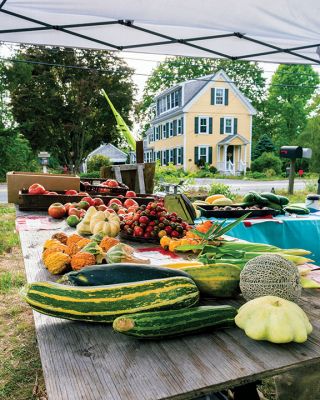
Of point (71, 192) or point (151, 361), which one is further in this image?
point (71, 192)

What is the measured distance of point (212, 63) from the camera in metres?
41.3

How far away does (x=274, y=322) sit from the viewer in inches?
43.7

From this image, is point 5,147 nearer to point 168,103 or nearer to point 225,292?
point 168,103

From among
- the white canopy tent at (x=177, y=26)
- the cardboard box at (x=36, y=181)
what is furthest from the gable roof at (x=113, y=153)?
the cardboard box at (x=36, y=181)

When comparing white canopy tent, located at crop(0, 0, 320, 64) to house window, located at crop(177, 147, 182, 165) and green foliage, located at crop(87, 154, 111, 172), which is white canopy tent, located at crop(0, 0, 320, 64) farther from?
house window, located at crop(177, 147, 182, 165)

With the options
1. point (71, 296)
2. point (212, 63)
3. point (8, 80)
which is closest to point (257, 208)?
point (71, 296)

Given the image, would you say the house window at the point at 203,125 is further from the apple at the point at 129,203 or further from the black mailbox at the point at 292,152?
the apple at the point at 129,203

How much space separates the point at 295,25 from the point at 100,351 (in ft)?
14.4

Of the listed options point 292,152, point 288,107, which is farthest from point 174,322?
point 288,107

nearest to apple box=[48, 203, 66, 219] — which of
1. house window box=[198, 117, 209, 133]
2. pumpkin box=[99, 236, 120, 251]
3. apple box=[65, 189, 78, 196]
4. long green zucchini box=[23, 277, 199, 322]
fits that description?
apple box=[65, 189, 78, 196]

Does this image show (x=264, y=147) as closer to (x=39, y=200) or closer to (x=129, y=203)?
(x=129, y=203)

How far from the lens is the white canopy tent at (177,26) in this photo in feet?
13.0

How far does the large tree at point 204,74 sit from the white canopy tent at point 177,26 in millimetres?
36138

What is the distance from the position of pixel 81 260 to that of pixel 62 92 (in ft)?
82.6
